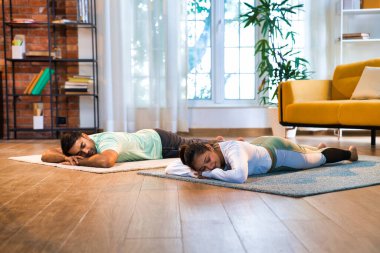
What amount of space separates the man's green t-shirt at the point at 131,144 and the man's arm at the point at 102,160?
0.04m

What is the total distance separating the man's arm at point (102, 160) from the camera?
305 centimetres

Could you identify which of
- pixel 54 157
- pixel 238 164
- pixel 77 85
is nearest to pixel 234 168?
pixel 238 164

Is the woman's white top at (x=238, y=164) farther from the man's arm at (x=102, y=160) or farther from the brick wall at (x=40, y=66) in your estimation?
the brick wall at (x=40, y=66)

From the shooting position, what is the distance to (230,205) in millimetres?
1958

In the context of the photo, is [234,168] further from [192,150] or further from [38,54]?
[38,54]

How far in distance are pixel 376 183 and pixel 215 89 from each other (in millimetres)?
3935

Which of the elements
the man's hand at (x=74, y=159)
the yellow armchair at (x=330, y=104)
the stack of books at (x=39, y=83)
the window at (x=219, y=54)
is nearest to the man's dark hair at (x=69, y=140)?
the man's hand at (x=74, y=159)

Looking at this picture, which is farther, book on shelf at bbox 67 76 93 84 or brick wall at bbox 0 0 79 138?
brick wall at bbox 0 0 79 138

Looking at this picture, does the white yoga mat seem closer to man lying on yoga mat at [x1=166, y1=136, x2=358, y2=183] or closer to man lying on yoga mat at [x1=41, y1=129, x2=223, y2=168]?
man lying on yoga mat at [x1=41, y1=129, x2=223, y2=168]

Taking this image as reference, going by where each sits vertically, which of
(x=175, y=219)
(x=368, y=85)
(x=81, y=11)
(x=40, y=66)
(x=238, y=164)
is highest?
(x=81, y=11)

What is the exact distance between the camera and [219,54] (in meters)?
6.21

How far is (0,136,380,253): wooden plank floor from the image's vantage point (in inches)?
55.7

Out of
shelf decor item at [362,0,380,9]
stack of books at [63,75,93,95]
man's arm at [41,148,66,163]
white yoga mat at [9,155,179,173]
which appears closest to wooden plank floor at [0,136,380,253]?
white yoga mat at [9,155,179,173]

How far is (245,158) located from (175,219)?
0.83 m
